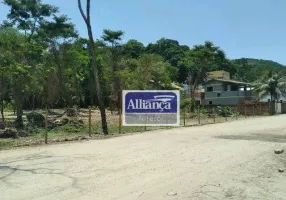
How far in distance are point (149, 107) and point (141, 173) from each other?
515 inches

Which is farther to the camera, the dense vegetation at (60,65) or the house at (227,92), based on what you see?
the house at (227,92)

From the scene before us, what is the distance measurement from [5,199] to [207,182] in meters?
3.73

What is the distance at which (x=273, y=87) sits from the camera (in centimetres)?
5262

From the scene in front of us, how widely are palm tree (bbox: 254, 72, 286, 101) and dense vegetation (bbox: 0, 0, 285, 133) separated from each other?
843 cm

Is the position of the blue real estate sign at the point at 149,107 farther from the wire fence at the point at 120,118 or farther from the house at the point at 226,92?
the house at the point at 226,92

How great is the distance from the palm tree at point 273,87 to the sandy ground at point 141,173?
4254cm

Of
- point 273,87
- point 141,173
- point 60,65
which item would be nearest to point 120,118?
point 141,173

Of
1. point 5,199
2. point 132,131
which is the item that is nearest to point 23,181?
point 5,199

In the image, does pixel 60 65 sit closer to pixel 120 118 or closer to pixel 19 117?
pixel 19 117

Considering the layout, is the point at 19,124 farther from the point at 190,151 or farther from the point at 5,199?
the point at 5,199

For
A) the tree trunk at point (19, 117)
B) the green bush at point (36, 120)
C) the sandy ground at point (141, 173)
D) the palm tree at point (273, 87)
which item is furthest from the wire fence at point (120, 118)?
the palm tree at point (273, 87)

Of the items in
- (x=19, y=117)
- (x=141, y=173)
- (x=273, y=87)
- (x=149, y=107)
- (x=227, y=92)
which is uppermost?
(x=273, y=87)

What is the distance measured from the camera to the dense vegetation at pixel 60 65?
22.0 m

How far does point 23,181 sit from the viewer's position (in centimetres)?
717
